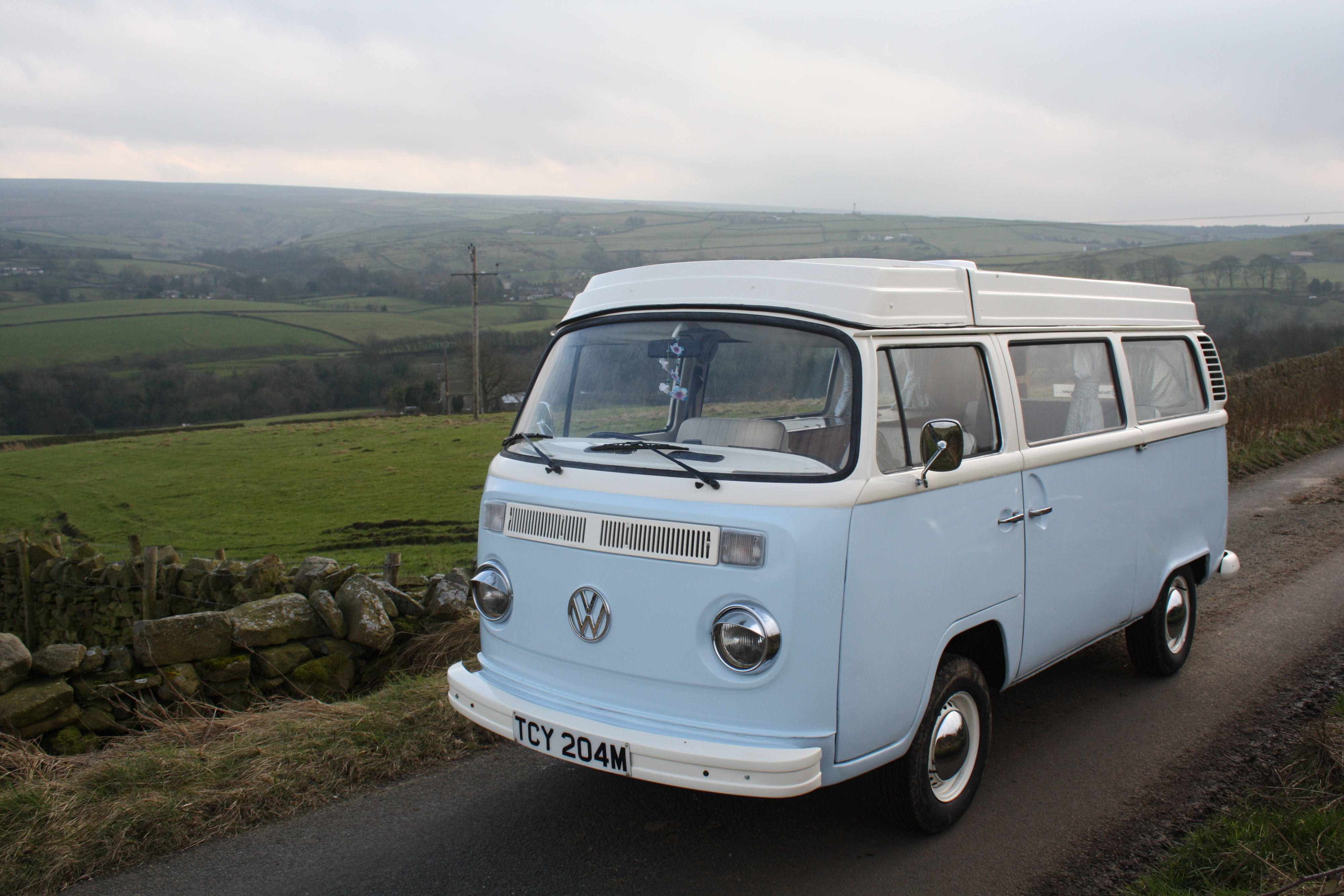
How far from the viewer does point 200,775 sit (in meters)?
4.18

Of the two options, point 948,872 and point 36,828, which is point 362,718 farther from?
point 948,872

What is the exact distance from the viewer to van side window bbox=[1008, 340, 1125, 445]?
430 centimetres

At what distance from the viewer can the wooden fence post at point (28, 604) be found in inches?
497

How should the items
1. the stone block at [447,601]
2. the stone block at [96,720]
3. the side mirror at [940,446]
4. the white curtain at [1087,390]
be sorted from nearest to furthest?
the side mirror at [940,446]
the white curtain at [1087,390]
the stone block at [96,720]
the stone block at [447,601]

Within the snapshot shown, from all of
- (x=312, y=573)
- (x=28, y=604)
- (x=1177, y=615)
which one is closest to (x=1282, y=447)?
(x=1177, y=615)

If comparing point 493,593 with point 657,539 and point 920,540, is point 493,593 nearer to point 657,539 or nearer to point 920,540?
point 657,539

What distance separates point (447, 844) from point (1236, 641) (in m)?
5.25

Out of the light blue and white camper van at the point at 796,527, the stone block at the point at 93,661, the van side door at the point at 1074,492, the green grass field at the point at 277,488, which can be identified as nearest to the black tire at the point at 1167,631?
the van side door at the point at 1074,492

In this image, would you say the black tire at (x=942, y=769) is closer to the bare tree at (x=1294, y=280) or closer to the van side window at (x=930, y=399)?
the van side window at (x=930, y=399)

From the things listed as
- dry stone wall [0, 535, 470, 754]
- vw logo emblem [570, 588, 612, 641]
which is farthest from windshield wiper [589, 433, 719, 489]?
dry stone wall [0, 535, 470, 754]

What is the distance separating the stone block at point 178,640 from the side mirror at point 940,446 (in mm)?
5216

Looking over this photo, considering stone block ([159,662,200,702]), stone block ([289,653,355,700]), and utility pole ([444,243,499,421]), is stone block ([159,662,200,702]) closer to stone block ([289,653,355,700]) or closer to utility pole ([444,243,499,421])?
stone block ([289,653,355,700])

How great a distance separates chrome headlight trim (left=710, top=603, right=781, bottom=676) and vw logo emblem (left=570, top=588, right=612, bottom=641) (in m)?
0.46

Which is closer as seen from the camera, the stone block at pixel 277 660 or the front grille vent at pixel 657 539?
the front grille vent at pixel 657 539
